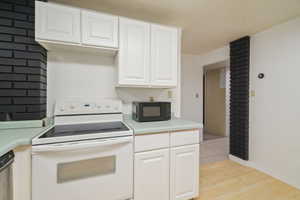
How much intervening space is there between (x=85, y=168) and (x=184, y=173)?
102cm

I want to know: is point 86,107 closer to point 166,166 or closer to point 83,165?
point 83,165

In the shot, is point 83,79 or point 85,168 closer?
point 85,168

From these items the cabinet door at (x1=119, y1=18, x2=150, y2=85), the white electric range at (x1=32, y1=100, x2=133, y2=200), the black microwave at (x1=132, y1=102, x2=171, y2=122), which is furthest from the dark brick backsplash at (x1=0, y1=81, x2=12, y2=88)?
the black microwave at (x1=132, y1=102, x2=171, y2=122)

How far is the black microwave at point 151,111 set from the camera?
5.22 feet

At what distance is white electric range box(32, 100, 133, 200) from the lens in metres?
1.02

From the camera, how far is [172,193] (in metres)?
1.44

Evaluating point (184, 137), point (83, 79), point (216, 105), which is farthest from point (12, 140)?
point (216, 105)

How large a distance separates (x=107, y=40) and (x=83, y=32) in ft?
0.81

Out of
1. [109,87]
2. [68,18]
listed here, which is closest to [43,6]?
[68,18]

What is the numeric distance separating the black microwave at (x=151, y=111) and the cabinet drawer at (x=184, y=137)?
316mm

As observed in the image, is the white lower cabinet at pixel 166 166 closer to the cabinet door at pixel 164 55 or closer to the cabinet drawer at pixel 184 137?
the cabinet drawer at pixel 184 137

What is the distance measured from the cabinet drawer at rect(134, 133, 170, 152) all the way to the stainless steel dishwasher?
89 centimetres

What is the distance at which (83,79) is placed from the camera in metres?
1.75

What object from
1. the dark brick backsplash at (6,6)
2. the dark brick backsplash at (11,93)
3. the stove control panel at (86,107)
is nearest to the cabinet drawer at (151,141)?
the stove control panel at (86,107)
